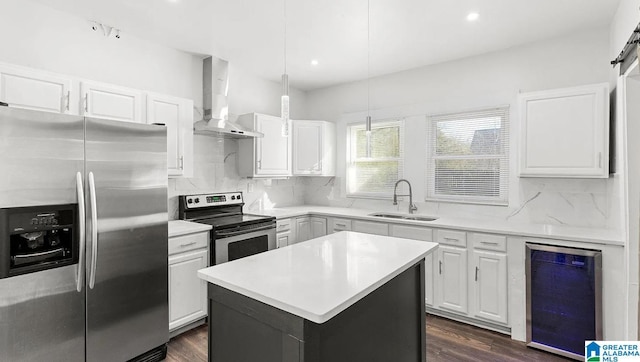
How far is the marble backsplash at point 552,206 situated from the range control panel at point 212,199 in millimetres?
2250

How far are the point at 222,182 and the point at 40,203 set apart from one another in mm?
2011

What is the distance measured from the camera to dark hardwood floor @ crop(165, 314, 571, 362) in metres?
2.46

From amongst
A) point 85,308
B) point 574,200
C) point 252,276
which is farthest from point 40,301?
point 574,200

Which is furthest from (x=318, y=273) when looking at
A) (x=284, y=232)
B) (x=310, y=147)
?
(x=310, y=147)

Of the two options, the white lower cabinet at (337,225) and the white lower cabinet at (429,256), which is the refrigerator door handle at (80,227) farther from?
the white lower cabinet at (429,256)

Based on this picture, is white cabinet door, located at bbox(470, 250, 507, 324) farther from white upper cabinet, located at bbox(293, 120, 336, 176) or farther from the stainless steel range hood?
the stainless steel range hood

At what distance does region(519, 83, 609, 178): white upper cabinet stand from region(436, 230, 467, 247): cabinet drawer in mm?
787

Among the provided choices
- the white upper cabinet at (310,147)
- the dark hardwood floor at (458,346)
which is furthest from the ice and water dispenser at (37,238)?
the white upper cabinet at (310,147)

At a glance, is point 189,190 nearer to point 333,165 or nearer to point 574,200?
point 333,165

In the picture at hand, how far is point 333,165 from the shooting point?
182 inches

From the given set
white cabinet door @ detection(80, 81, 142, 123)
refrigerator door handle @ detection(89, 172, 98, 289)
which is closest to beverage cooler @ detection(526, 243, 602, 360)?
refrigerator door handle @ detection(89, 172, 98, 289)

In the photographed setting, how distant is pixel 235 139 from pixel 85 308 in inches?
93.3

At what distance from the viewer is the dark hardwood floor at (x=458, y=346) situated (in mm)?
2463

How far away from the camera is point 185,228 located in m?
2.82
